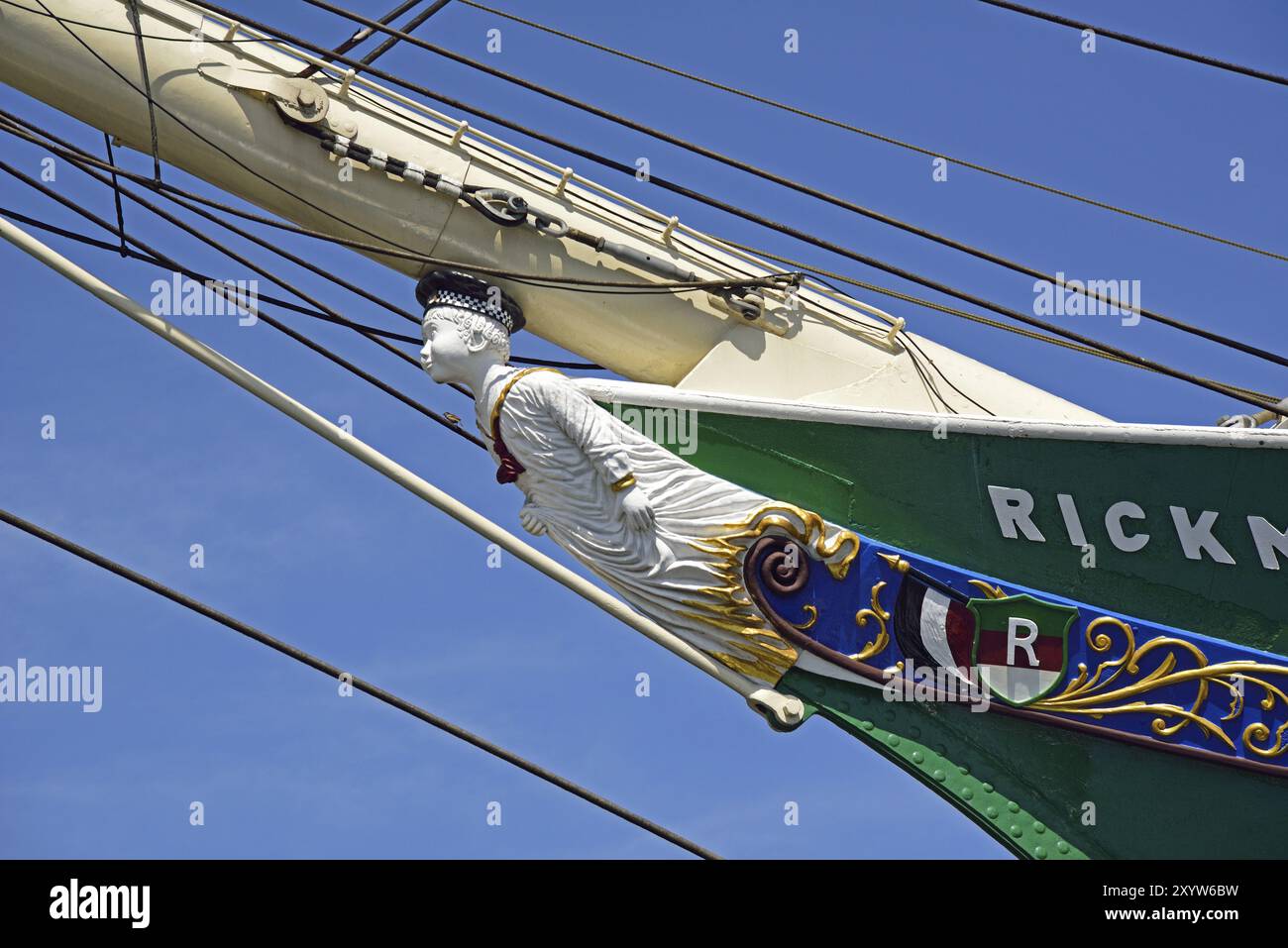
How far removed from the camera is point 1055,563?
12391mm

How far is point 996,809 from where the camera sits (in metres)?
12.1

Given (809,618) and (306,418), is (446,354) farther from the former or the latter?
(809,618)

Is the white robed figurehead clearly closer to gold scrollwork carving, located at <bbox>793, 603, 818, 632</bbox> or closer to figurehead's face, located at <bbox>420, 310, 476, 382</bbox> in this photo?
figurehead's face, located at <bbox>420, 310, 476, 382</bbox>

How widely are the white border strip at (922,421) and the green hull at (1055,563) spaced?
0.01 m

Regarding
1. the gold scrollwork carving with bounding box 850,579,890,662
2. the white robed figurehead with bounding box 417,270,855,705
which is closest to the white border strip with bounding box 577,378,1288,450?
the white robed figurehead with bounding box 417,270,855,705

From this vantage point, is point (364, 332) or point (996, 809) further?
point (364, 332)

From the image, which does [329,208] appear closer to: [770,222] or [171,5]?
[171,5]

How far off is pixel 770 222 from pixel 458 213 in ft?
5.51

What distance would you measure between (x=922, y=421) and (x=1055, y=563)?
101 cm

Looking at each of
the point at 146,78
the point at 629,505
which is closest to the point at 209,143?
the point at 146,78

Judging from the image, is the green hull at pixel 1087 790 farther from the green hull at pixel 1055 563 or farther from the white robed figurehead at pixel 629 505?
the white robed figurehead at pixel 629 505

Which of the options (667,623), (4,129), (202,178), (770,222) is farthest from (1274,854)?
(4,129)

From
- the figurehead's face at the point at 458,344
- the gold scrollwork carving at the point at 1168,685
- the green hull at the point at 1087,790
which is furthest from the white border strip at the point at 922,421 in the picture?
the green hull at the point at 1087,790

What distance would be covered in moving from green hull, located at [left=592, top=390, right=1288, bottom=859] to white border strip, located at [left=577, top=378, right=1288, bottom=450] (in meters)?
0.01
